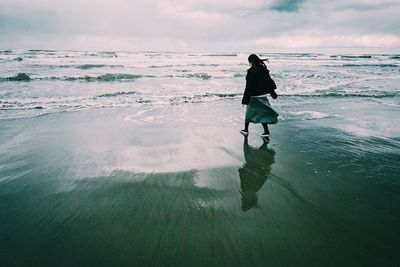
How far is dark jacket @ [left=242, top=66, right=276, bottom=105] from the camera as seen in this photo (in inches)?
240

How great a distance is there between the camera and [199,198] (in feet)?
11.5

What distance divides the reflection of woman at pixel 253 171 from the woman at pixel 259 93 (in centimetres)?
67

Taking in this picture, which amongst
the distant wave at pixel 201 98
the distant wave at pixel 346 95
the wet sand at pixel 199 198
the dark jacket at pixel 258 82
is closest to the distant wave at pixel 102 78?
the distant wave at pixel 201 98

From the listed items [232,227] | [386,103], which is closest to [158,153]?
[232,227]

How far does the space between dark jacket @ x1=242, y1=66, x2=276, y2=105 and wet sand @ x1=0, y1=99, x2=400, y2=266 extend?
0.94m

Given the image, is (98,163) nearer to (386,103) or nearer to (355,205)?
(355,205)

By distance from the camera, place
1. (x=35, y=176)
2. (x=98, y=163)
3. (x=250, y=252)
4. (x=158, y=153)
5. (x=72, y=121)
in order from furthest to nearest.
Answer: (x=72, y=121) → (x=158, y=153) → (x=98, y=163) → (x=35, y=176) → (x=250, y=252)

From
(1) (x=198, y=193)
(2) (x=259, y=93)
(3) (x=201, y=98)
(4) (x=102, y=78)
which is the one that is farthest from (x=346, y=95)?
(4) (x=102, y=78)

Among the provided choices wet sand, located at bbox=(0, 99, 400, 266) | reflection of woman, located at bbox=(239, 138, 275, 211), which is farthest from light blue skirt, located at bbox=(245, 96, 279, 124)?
reflection of woman, located at bbox=(239, 138, 275, 211)

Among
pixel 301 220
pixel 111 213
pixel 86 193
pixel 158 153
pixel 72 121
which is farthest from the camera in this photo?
pixel 72 121

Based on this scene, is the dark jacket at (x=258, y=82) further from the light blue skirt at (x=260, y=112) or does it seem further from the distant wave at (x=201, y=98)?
the distant wave at (x=201, y=98)

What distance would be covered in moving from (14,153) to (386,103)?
11481 millimetres

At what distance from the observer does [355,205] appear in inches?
129

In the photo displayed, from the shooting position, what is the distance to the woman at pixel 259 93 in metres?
6.09
